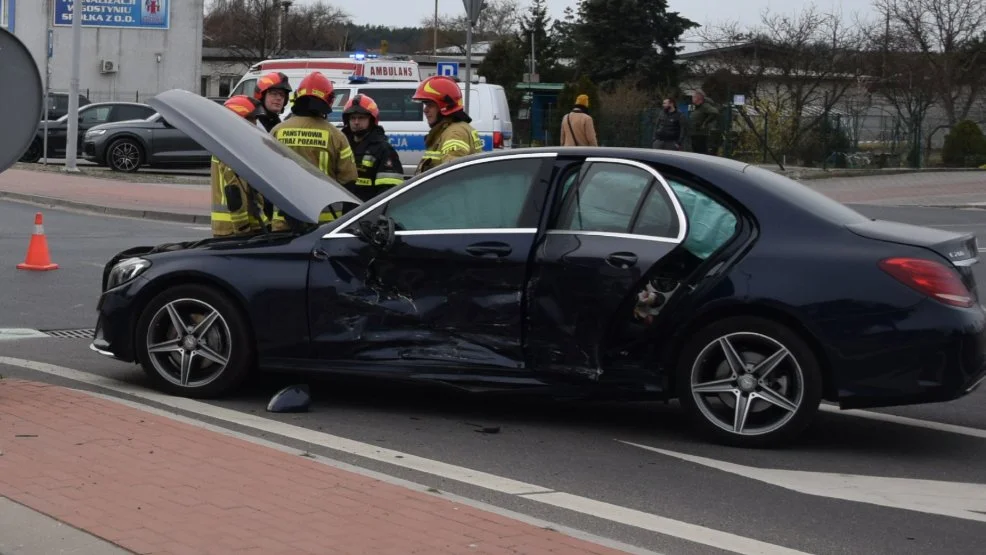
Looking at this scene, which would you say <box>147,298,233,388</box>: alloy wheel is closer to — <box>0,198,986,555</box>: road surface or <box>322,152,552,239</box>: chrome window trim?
<box>0,198,986,555</box>: road surface

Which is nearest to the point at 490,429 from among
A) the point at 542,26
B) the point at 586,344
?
the point at 586,344

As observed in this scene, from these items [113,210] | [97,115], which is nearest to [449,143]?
[113,210]

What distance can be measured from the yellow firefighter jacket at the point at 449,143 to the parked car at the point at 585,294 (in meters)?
1.80

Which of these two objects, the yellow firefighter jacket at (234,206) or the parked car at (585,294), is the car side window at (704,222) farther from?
the yellow firefighter jacket at (234,206)

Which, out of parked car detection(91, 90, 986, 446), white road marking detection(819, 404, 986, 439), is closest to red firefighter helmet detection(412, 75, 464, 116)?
parked car detection(91, 90, 986, 446)

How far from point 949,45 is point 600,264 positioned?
4259 centimetres

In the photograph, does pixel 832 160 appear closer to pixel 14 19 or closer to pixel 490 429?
pixel 490 429

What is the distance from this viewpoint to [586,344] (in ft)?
22.5

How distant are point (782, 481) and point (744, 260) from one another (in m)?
1.10

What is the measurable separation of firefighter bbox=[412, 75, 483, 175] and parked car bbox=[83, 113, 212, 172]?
1940cm

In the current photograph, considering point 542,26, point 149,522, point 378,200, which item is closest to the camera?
point 149,522

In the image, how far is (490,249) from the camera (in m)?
7.03

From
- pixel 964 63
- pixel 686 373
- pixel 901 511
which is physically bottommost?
pixel 901 511

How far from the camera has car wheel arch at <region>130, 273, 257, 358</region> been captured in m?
7.39
